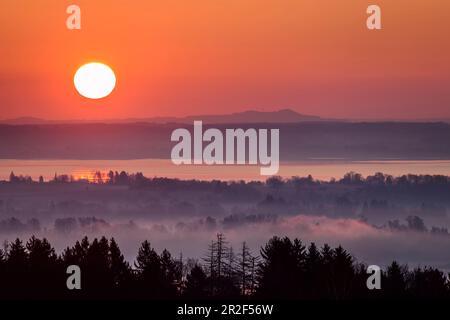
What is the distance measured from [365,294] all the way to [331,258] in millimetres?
13683

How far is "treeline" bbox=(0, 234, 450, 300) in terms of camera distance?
231ft

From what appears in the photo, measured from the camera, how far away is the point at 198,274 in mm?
81375

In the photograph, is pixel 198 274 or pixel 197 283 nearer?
pixel 197 283

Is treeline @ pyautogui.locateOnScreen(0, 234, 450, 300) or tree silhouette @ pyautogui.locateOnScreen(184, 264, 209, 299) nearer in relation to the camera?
treeline @ pyautogui.locateOnScreen(0, 234, 450, 300)

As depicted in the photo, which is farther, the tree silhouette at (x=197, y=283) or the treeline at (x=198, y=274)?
the tree silhouette at (x=197, y=283)

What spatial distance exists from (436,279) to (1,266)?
3701cm

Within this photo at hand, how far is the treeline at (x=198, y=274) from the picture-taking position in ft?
231
